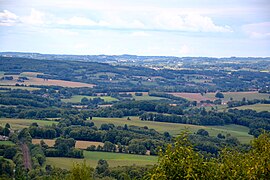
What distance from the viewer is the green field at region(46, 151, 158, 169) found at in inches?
2133

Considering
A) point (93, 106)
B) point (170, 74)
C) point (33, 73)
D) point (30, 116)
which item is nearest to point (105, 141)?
point (30, 116)

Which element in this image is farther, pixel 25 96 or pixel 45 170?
pixel 25 96

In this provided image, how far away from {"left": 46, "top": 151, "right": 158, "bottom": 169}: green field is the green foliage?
35855 mm

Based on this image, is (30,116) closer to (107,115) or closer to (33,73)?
(107,115)

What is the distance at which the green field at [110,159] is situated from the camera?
54166 millimetres

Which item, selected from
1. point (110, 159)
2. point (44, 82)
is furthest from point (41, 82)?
point (110, 159)

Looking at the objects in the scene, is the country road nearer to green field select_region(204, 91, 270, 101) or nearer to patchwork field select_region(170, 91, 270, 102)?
patchwork field select_region(170, 91, 270, 102)

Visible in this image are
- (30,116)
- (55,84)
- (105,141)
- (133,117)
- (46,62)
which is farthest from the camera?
(46,62)

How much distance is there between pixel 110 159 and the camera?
57.4 m

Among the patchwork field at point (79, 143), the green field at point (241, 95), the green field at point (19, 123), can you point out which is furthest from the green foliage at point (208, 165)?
the green field at point (241, 95)

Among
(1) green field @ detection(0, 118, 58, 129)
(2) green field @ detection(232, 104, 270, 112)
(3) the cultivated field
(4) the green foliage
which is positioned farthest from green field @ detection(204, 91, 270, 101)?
(4) the green foliage

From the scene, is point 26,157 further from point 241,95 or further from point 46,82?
point 46,82

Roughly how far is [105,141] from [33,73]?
10794cm

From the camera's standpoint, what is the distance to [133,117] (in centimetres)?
9825
